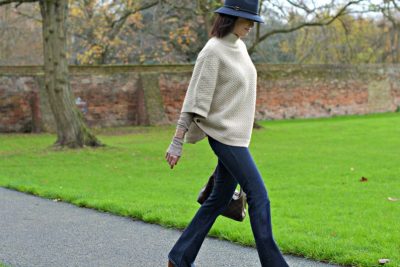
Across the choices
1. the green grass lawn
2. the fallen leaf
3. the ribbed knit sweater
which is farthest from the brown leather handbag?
the fallen leaf

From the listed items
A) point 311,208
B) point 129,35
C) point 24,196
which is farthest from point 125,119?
point 311,208

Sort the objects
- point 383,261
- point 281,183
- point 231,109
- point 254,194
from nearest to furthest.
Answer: point 254,194 < point 231,109 < point 383,261 < point 281,183

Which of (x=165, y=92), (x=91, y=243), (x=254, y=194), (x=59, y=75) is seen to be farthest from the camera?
(x=165, y=92)

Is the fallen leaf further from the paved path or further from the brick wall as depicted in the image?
the brick wall

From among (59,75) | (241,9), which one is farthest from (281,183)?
(59,75)

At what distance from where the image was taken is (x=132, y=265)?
596 cm

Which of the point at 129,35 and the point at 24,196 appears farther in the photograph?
the point at 129,35

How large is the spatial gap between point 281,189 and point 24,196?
3.70 m

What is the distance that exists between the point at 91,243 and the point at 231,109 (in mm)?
2577

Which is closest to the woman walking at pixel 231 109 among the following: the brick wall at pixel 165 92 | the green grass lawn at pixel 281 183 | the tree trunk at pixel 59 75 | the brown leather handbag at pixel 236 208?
the brown leather handbag at pixel 236 208

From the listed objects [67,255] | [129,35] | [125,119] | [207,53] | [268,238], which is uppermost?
[207,53]

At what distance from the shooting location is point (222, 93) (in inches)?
196

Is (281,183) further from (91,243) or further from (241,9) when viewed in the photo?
(241,9)

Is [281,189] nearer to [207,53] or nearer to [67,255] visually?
[67,255]
